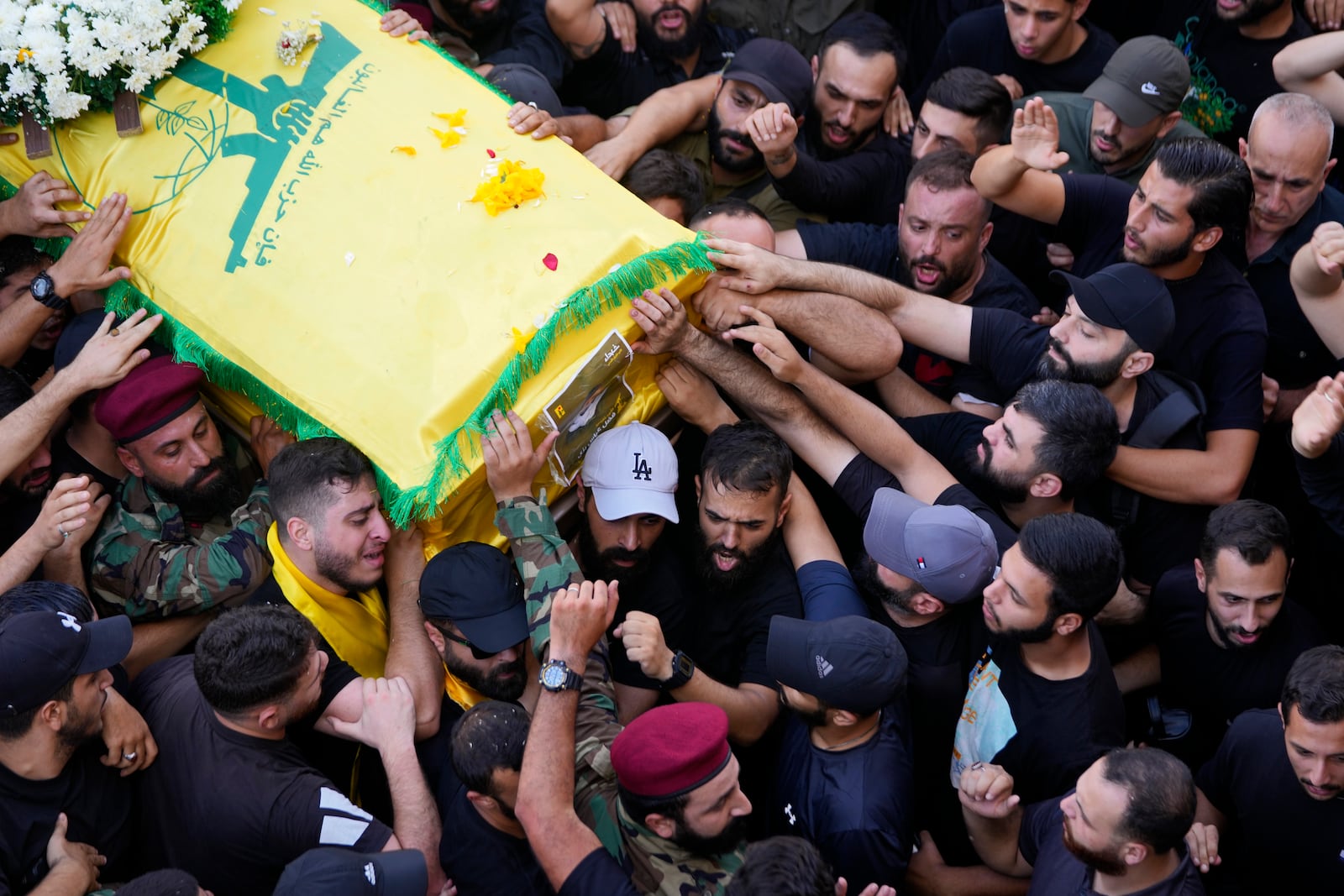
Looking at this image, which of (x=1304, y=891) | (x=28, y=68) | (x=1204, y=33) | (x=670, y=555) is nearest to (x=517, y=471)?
(x=670, y=555)

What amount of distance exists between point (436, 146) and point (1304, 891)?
12.2ft

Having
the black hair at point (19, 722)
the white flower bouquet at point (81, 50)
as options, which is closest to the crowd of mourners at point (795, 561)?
the black hair at point (19, 722)

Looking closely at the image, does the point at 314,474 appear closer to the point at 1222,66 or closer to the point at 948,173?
the point at 948,173

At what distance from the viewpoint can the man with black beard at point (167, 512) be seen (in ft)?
Result: 13.4

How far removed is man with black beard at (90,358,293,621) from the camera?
4.09 metres

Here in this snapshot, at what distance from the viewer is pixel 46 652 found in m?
3.30

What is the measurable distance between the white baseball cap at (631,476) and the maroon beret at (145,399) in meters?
1.44

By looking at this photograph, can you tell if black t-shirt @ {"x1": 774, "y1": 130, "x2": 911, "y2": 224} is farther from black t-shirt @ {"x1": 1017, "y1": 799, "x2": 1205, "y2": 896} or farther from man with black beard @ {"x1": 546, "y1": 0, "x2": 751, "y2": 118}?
black t-shirt @ {"x1": 1017, "y1": 799, "x2": 1205, "y2": 896}

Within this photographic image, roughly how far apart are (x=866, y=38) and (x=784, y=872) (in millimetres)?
3903

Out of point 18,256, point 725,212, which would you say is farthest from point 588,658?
point 18,256

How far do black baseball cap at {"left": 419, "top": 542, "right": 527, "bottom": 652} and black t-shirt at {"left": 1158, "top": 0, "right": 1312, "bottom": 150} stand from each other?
408 centimetres

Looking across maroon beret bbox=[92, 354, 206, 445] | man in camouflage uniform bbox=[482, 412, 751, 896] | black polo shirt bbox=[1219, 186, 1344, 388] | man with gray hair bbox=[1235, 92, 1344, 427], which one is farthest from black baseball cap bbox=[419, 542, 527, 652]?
black polo shirt bbox=[1219, 186, 1344, 388]

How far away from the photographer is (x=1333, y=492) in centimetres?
428

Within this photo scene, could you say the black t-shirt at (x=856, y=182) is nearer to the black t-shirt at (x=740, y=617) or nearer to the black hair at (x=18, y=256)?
the black t-shirt at (x=740, y=617)
